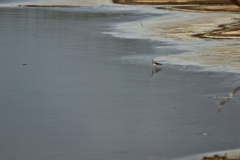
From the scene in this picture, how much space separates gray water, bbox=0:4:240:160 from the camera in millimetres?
8398

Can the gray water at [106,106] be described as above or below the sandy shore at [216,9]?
above

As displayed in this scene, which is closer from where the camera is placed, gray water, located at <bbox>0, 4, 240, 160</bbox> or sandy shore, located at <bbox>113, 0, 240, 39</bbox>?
gray water, located at <bbox>0, 4, 240, 160</bbox>

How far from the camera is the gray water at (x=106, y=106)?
331 inches

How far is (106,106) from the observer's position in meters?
10.9

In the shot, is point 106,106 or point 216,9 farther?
point 216,9

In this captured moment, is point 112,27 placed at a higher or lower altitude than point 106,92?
lower

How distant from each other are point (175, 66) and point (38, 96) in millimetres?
4833

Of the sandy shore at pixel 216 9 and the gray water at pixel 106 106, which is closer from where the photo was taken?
the gray water at pixel 106 106

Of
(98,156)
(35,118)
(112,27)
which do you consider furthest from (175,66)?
(112,27)

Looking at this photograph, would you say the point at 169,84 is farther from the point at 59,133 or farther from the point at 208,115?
the point at 59,133

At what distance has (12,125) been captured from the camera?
9.53 metres

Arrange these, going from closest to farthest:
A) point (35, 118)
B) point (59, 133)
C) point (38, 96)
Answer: point (59, 133) < point (35, 118) < point (38, 96)

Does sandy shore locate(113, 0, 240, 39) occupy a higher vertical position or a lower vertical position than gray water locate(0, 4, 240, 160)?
lower

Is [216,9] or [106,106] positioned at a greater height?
[106,106]
